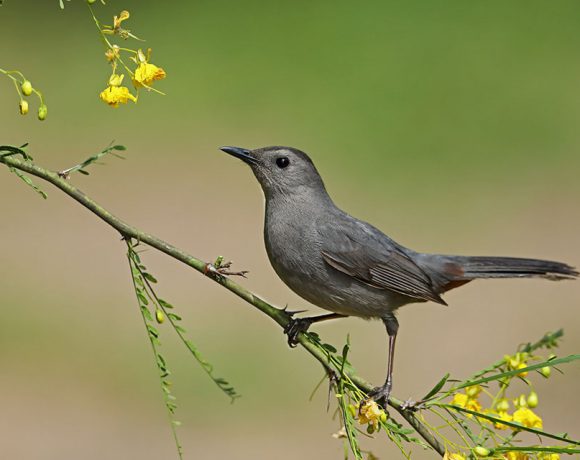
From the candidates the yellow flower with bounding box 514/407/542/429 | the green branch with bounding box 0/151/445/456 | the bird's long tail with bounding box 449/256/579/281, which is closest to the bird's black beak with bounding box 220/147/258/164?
the bird's long tail with bounding box 449/256/579/281

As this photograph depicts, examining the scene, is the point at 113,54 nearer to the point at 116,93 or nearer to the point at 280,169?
the point at 116,93

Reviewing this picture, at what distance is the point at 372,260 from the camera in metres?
4.16

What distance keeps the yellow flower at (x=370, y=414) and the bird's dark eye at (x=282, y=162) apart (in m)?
1.99

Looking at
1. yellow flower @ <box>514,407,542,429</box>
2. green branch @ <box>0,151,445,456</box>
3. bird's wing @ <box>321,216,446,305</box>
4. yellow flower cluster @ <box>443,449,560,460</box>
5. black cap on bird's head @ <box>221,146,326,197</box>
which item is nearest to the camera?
green branch @ <box>0,151,445,456</box>

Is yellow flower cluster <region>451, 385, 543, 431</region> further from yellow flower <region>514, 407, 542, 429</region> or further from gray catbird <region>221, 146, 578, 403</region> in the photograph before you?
gray catbird <region>221, 146, 578, 403</region>

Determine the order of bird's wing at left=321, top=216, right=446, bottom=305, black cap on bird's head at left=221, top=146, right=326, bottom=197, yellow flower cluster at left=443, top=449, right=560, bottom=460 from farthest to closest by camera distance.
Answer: black cap on bird's head at left=221, top=146, right=326, bottom=197
bird's wing at left=321, top=216, right=446, bottom=305
yellow flower cluster at left=443, top=449, right=560, bottom=460

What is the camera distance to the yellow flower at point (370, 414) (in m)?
2.28

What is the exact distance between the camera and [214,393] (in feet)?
26.9

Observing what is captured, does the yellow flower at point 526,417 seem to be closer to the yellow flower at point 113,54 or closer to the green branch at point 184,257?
the green branch at point 184,257

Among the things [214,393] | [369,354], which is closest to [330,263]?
[214,393]

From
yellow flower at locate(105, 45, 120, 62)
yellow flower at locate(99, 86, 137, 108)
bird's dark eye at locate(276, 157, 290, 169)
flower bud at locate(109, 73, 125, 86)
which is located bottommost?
yellow flower at locate(99, 86, 137, 108)

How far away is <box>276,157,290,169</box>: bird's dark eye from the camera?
13.7 feet

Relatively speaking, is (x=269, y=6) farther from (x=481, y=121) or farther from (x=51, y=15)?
(x=481, y=121)

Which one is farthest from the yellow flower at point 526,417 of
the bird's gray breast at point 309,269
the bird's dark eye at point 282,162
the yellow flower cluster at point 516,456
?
the bird's dark eye at point 282,162
